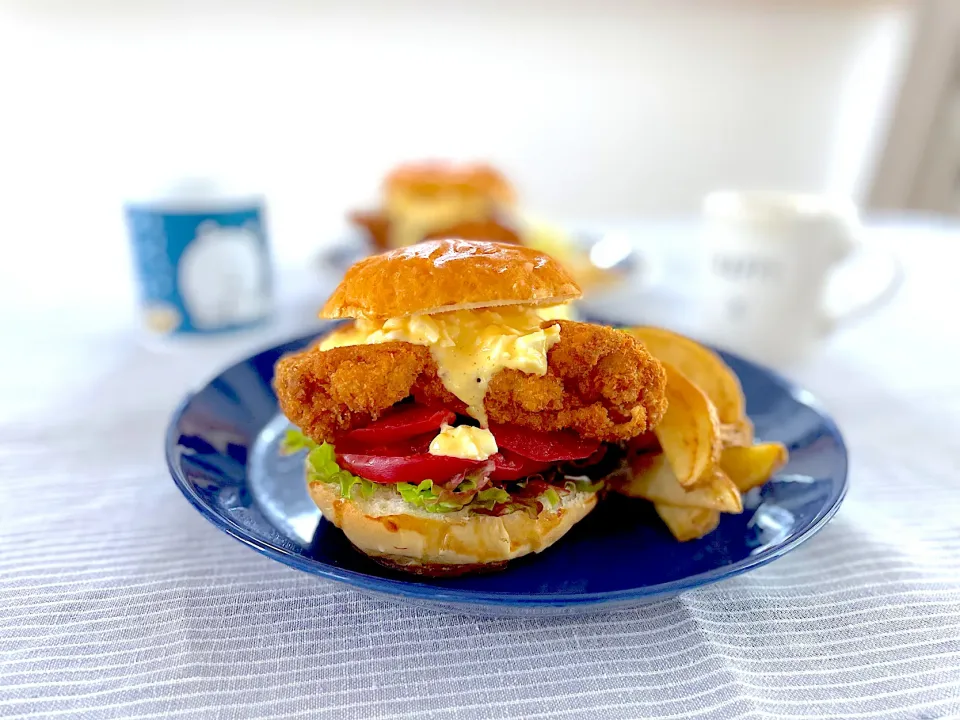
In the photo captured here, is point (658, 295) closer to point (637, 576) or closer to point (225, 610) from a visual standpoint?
point (637, 576)

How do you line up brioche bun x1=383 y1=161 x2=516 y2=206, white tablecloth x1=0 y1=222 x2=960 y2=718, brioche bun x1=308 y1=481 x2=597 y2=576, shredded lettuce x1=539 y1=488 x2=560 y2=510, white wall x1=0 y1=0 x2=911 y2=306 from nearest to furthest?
1. white tablecloth x1=0 y1=222 x2=960 y2=718
2. brioche bun x1=308 y1=481 x2=597 y2=576
3. shredded lettuce x1=539 y1=488 x2=560 y2=510
4. brioche bun x1=383 y1=161 x2=516 y2=206
5. white wall x1=0 y1=0 x2=911 y2=306

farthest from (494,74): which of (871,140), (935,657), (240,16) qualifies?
(935,657)

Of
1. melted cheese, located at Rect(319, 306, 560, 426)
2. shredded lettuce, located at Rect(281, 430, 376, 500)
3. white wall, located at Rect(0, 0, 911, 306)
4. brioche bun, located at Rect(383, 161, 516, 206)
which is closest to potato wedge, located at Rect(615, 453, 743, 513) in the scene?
melted cheese, located at Rect(319, 306, 560, 426)

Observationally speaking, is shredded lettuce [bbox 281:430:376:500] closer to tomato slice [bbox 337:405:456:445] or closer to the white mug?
tomato slice [bbox 337:405:456:445]

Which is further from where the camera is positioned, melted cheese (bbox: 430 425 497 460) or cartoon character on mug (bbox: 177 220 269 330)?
cartoon character on mug (bbox: 177 220 269 330)

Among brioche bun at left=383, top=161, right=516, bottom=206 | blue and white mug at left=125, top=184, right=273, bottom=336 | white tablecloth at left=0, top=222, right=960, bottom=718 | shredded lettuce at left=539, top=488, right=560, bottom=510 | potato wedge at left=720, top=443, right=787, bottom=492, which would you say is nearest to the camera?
white tablecloth at left=0, top=222, right=960, bottom=718

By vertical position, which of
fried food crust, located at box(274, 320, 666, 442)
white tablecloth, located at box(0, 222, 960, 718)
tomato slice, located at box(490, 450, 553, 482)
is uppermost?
fried food crust, located at box(274, 320, 666, 442)
